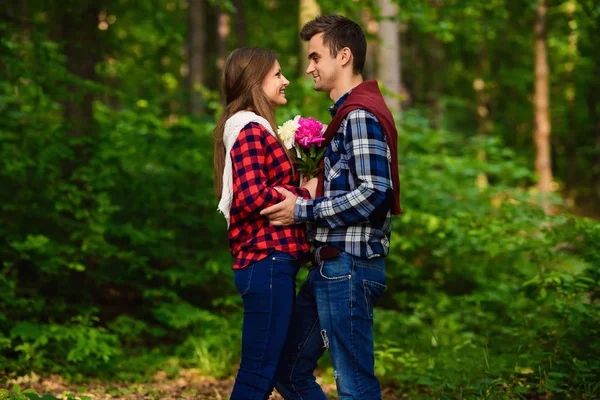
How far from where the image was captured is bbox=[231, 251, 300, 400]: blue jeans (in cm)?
334

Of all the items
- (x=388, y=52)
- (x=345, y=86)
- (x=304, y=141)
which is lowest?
(x=304, y=141)

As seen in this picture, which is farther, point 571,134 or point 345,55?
point 571,134

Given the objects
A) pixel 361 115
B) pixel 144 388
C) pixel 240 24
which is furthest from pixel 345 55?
pixel 240 24

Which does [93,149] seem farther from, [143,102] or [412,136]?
[412,136]

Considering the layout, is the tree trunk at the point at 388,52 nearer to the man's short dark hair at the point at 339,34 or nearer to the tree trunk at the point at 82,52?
the tree trunk at the point at 82,52

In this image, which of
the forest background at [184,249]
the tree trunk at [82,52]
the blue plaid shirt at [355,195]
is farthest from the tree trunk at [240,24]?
the blue plaid shirt at [355,195]

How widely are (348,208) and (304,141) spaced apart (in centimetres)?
44

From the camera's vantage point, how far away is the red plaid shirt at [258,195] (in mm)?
3330

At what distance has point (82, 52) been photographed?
744cm

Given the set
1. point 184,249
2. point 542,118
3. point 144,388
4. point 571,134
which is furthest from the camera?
point 571,134

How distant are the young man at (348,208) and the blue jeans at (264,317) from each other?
0.16 metres

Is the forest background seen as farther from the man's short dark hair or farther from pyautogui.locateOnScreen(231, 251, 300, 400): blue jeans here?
the man's short dark hair

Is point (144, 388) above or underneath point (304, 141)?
underneath

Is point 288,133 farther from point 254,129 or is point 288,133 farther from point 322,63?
point 322,63
